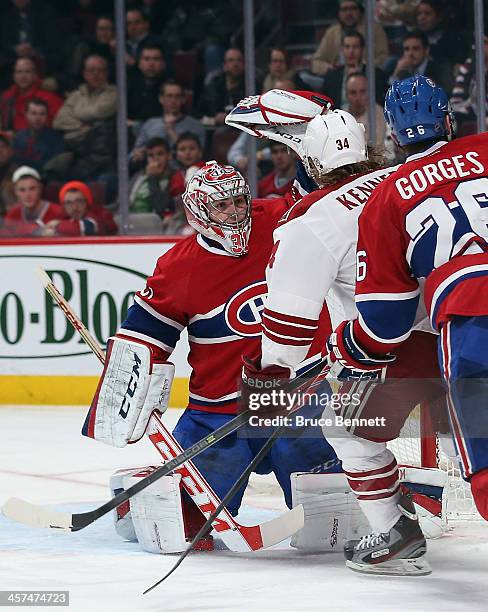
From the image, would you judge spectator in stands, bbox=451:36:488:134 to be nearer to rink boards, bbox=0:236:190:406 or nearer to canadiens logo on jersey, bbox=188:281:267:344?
rink boards, bbox=0:236:190:406

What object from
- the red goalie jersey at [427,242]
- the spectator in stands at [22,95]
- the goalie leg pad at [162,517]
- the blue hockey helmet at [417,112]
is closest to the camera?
the red goalie jersey at [427,242]

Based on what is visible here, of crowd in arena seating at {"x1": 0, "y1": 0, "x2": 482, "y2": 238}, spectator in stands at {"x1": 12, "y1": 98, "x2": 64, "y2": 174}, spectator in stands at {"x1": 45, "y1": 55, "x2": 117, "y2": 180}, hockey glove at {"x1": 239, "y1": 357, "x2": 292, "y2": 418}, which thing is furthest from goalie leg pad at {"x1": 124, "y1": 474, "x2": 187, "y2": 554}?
spectator in stands at {"x1": 12, "y1": 98, "x2": 64, "y2": 174}

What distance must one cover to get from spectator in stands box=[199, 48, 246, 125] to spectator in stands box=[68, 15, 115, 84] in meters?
0.48

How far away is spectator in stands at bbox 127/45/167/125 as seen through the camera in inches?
242

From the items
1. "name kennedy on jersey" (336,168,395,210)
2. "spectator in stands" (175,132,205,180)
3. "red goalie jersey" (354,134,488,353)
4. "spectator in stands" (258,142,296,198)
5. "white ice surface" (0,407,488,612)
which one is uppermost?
"spectator in stands" (175,132,205,180)

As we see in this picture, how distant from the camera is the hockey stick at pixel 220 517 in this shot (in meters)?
2.99

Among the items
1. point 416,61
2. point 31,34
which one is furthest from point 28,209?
point 416,61

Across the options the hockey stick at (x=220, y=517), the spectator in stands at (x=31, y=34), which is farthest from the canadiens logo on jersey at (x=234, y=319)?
the spectator in stands at (x=31, y=34)

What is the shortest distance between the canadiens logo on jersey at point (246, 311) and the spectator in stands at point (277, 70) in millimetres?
2754

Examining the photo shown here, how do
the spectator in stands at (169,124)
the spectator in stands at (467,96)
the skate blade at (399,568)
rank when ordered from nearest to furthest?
the skate blade at (399,568) → the spectator in stands at (467,96) → the spectator in stands at (169,124)

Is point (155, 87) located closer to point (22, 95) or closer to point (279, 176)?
point (22, 95)

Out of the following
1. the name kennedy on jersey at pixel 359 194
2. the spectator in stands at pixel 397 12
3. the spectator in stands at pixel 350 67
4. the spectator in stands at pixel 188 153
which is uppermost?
the spectator in stands at pixel 397 12

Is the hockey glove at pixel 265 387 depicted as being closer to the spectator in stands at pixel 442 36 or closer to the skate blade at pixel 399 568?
the skate blade at pixel 399 568

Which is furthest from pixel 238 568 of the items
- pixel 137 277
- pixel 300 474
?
pixel 137 277
